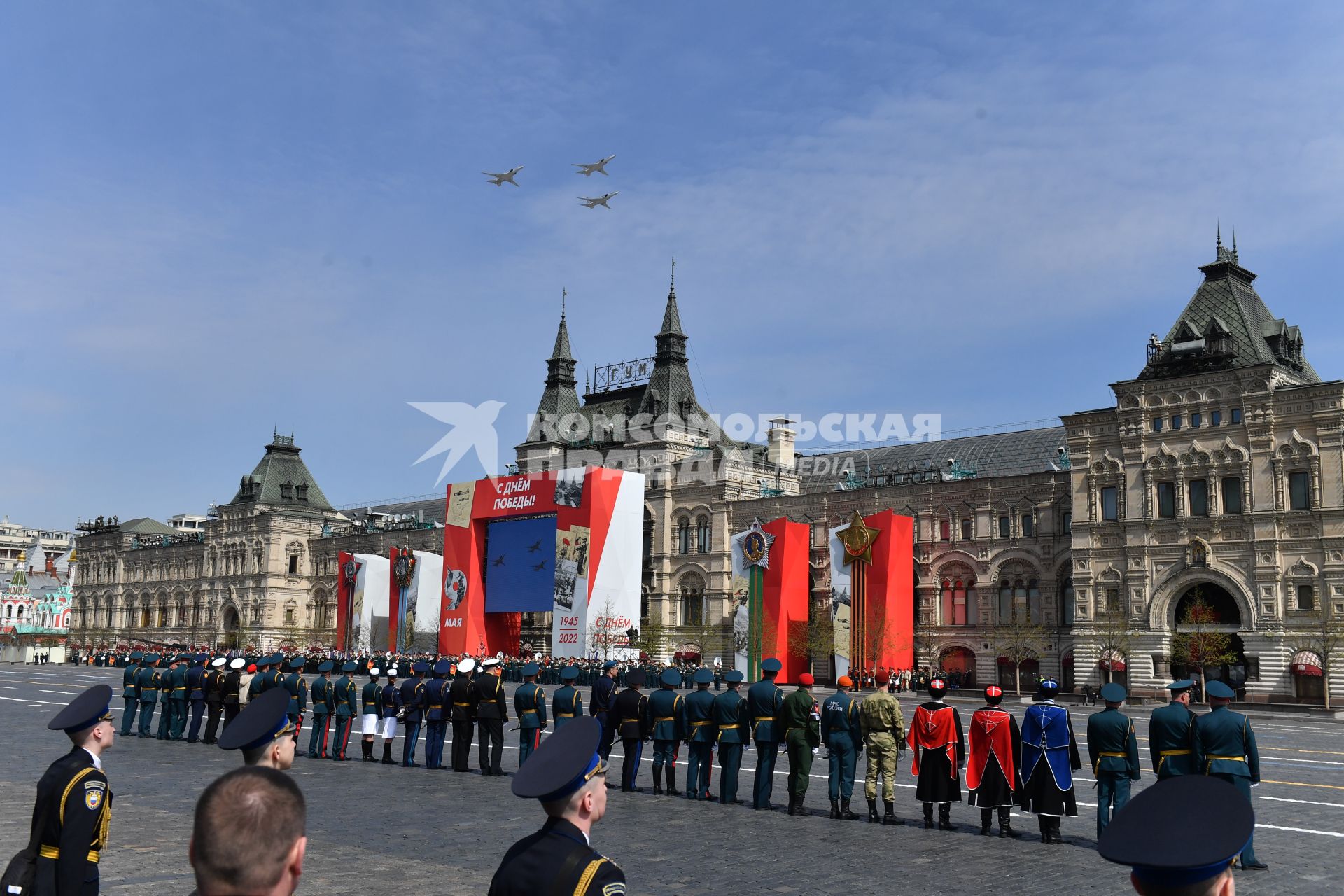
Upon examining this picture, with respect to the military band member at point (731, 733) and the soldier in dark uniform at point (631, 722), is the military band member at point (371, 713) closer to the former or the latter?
the soldier in dark uniform at point (631, 722)

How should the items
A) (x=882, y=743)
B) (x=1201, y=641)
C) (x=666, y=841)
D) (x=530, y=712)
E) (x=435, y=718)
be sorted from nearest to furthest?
(x=666, y=841) < (x=882, y=743) < (x=530, y=712) < (x=435, y=718) < (x=1201, y=641)

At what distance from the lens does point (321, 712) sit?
72.8ft

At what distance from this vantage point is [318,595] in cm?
9900

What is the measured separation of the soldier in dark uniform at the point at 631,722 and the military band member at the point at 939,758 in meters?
4.67

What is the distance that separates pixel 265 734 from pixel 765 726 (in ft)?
37.4

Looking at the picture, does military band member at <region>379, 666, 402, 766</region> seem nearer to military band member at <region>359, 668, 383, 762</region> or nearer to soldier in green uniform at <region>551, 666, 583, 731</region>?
military band member at <region>359, 668, 383, 762</region>

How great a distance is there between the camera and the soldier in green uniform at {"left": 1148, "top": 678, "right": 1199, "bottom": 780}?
1280 cm

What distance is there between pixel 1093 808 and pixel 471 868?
29.1 ft

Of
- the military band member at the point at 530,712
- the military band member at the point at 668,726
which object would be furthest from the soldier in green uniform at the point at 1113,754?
the military band member at the point at 530,712

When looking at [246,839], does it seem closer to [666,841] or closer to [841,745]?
[666,841]

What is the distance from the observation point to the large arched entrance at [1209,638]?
47156mm

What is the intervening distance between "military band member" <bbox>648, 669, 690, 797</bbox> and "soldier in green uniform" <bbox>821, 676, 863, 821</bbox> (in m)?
2.72

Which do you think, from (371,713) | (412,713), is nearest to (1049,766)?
(412,713)

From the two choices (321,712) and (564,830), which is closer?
(564,830)
